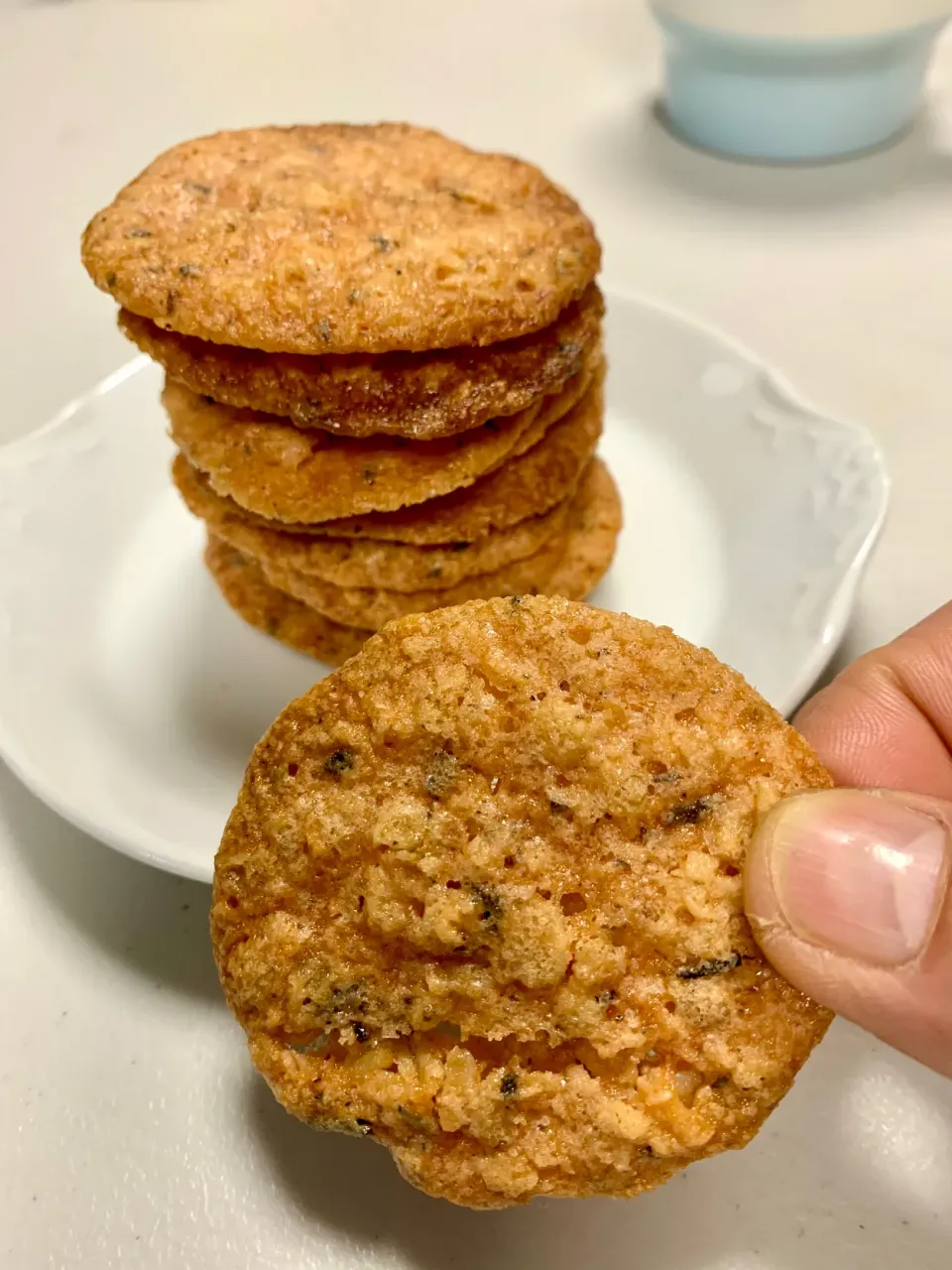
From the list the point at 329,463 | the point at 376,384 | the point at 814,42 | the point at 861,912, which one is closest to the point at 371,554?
the point at 329,463

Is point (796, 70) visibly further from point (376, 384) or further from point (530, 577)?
point (376, 384)

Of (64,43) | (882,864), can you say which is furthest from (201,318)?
(64,43)

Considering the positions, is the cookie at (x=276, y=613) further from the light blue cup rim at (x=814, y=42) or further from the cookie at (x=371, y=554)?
the light blue cup rim at (x=814, y=42)

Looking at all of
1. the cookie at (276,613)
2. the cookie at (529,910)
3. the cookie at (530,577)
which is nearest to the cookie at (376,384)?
the cookie at (530,577)

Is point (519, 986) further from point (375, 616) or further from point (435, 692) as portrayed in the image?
point (375, 616)

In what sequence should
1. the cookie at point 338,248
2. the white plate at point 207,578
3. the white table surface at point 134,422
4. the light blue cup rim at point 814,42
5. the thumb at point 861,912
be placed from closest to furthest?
the thumb at point 861,912 → the white table surface at point 134,422 → the cookie at point 338,248 → the white plate at point 207,578 → the light blue cup rim at point 814,42

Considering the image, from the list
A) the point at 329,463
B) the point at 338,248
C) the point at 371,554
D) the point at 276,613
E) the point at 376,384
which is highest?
the point at 338,248
